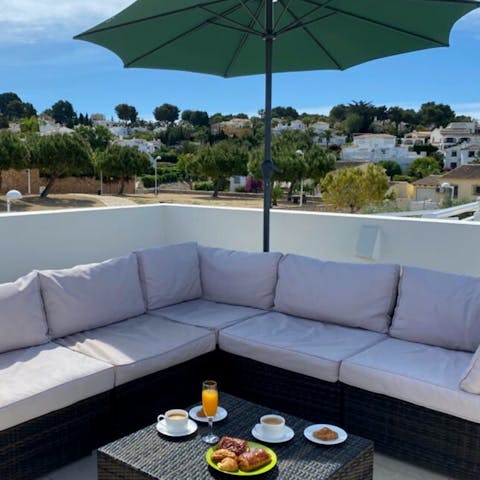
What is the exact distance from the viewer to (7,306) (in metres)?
2.66

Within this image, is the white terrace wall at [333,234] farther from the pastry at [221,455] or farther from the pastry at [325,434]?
the pastry at [221,455]

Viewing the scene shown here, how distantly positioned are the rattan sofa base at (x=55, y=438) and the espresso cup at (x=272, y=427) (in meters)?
0.85

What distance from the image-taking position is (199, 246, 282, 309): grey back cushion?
11.4ft

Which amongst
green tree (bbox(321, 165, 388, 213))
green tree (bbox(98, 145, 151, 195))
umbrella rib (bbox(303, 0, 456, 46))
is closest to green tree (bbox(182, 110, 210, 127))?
green tree (bbox(98, 145, 151, 195))

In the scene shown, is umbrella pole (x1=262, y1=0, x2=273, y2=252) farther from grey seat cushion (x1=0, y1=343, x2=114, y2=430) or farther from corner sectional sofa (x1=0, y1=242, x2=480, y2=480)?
grey seat cushion (x1=0, y1=343, x2=114, y2=430)

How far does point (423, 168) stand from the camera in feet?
132

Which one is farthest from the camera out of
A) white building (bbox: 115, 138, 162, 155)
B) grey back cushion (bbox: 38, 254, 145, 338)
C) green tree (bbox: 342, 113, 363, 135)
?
green tree (bbox: 342, 113, 363, 135)

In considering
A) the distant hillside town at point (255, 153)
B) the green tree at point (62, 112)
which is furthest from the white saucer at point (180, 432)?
the green tree at point (62, 112)

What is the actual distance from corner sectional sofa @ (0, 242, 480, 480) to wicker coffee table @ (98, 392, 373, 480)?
20.0 inches

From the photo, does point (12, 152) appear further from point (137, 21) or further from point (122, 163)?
point (137, 21)

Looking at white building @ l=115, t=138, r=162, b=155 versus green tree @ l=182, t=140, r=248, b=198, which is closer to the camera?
green tree @ l=182, t=140, r=248, b=198

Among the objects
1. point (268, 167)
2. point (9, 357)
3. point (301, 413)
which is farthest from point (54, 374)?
point (268, 167)

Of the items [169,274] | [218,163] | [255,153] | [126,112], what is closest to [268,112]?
[169,274]

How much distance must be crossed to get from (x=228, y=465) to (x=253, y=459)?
8 centimetres
